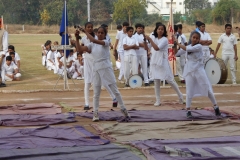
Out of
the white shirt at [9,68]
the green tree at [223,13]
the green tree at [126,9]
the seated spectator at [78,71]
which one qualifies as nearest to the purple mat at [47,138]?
the white shirt at [9,68]

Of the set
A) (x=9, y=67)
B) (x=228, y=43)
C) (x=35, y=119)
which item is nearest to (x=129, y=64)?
(x=228, y=43)

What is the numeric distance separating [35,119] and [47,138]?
193 centimetres

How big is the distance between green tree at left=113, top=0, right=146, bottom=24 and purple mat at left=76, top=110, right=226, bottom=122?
6130 centimetres

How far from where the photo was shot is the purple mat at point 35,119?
33.3ft

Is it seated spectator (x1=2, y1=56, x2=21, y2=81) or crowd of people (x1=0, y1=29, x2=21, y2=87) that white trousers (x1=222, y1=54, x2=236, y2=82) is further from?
seated spectator (x1=2, y1=56, x2=21, y2=81)

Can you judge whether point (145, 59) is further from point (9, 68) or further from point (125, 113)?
point (125, 113)

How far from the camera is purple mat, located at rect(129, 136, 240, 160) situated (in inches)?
287

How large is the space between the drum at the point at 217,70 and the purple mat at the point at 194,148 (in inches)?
308

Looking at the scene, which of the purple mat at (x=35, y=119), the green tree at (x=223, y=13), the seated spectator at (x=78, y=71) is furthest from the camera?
the green tree at (x=223, y=13)

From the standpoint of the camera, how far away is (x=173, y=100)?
13.4m

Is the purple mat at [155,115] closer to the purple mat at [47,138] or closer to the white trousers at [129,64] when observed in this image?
the purple mat at [47,138]

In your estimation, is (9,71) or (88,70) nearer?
(88,70)

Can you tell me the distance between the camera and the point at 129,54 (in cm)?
1661

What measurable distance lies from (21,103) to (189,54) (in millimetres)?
4656
